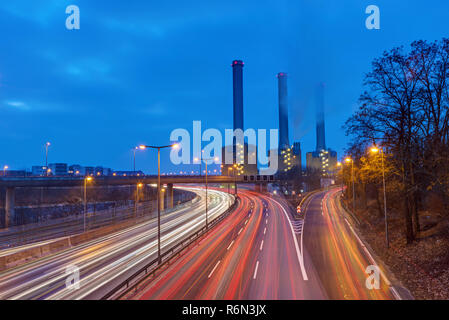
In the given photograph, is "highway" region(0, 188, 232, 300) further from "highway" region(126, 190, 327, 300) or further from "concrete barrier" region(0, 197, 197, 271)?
"highway" region(126, 190, 327, 300)

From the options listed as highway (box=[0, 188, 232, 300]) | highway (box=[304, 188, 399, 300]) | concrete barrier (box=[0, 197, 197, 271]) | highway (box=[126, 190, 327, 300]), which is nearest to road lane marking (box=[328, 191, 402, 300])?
highway (box=[304, 188, 399, 300])

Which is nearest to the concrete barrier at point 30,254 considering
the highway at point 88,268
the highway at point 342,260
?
the highway at point 88,268

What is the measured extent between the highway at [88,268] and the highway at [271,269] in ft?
A: 12.2

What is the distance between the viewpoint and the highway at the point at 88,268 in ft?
51.5

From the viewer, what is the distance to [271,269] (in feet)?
57.6

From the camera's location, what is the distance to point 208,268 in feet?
60.0

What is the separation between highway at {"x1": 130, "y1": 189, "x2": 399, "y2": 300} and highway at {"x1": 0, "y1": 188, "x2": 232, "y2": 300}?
12.2 ft

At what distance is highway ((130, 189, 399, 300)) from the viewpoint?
542 inches

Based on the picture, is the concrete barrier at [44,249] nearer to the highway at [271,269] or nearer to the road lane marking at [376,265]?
the highway at [271,269]

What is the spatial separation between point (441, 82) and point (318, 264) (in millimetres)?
15649
